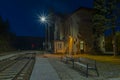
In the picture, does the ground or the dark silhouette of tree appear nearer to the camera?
the ground

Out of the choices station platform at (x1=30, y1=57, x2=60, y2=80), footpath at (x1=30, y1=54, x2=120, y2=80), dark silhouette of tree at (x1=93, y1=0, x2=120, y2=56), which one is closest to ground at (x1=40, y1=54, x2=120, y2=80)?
footpath at (x1=30, y1=54, x2=120, y2=80)

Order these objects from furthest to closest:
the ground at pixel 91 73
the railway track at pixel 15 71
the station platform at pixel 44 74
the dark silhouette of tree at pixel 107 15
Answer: the dark silhouette of tree at pixel 107 15, the railway track at pixel 15 71, the ground at pixel 91 73, the station platform at pixel 44 74

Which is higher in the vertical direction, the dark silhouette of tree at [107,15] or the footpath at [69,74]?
the dark silhouette of tree at [107,15]

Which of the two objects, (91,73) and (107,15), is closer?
(91,73)

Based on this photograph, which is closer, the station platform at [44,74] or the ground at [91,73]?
the station platform at [44,74]

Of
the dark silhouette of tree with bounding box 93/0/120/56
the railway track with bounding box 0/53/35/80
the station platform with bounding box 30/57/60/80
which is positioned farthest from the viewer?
the dark silhouette of tree with bounding box 93/0/120/56

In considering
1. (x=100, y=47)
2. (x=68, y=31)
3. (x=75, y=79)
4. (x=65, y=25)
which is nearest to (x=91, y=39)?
(x=100, y=47)

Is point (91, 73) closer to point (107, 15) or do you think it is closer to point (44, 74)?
point (44, 74)

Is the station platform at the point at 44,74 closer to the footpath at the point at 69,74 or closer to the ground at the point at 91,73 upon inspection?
the footpath at the point at 69,74

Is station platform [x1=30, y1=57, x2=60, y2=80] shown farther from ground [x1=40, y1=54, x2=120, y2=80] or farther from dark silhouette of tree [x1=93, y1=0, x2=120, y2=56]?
dark silhouette of tree [x1=93, y1=0, x2=120, y2=56]

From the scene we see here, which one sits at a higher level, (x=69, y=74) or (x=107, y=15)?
(x=107, y=15)

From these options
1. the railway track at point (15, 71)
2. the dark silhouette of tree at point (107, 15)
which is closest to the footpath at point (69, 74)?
the railway track at point (15, 71)

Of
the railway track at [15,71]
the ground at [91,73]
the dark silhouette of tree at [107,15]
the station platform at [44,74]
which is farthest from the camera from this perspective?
the dark silhouette of tree at [107,15]

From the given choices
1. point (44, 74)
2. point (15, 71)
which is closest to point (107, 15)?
point (15, 71)
